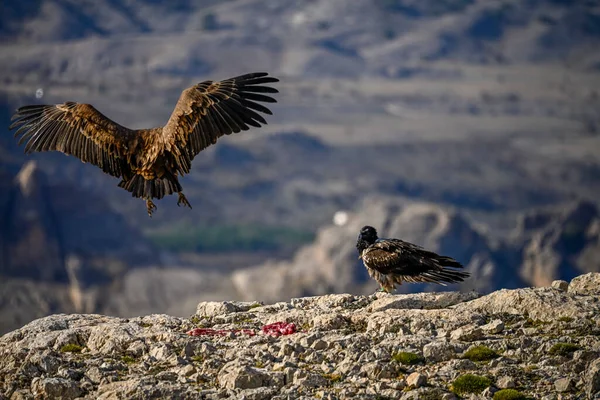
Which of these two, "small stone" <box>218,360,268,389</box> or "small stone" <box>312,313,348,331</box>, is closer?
"small stone" <box>218,360,268,389</box>

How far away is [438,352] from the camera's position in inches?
1115

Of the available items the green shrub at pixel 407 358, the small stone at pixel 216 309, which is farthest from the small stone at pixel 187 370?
the small stone at pixel 216 309

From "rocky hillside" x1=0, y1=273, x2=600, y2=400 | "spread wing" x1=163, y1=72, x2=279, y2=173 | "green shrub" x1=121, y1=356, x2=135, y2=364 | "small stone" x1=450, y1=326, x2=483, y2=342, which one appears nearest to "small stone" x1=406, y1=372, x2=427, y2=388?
"rocky hillside" x1=0, y1=273, x2=600, y2=400

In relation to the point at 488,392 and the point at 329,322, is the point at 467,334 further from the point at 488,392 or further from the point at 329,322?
the point at 329,322

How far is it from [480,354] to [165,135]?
14.3 m

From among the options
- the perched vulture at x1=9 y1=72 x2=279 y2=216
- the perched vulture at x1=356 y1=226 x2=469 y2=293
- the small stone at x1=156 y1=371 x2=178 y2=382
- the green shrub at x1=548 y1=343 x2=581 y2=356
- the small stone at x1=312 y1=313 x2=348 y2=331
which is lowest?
the green shrub at x1=548 y1=343 x2=581 y2=356

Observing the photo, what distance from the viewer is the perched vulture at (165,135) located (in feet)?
125

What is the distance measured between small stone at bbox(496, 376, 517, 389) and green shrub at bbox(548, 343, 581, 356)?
5.22 feet

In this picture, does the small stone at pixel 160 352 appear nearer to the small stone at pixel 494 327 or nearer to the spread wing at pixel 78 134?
the small stone at pixel 494 327

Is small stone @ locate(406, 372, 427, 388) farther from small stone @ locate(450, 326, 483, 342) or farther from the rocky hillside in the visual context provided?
small stone @ locate(450, 326, 483, 342)

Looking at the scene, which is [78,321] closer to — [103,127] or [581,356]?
[103,127]

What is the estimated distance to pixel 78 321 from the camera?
3338 centimetres

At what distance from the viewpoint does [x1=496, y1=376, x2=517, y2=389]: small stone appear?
26.6 m

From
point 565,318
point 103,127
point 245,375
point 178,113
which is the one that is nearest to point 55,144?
point 103,127
